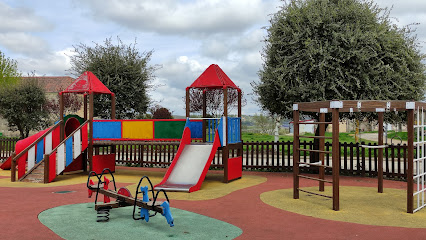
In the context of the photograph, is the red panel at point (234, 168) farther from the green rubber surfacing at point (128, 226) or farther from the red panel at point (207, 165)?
the green rubber surfacing at point (128, 226)

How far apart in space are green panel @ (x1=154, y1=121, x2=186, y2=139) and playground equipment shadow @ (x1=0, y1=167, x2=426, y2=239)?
2.32 metres

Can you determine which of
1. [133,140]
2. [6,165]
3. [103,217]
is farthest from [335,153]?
[6,165]

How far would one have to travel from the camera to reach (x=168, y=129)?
1312cm

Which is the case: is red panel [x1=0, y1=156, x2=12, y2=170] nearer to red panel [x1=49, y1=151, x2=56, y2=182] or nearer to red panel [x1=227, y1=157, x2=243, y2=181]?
red panel [x1=49, y1=151, x2=56, y2=182]

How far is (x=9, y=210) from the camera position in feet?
25.1

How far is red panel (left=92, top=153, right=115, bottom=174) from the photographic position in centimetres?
1402

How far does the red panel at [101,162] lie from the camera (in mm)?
14024

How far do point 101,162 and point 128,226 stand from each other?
850 centimetres

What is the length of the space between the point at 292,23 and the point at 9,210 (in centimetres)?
1099

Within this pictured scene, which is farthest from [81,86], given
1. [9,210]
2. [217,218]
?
[217,218]

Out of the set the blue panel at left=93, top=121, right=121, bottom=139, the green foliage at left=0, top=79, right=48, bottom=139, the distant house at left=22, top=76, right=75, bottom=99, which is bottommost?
the blue panel at left=93, top=121, right=121, bottom=139

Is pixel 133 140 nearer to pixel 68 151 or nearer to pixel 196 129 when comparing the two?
pixel 68 151

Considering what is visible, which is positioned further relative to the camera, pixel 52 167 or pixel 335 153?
pixel 52 167

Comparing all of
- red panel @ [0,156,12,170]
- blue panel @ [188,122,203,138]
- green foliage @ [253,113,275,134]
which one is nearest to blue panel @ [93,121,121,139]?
blue panel @ [188,122,203,138]
